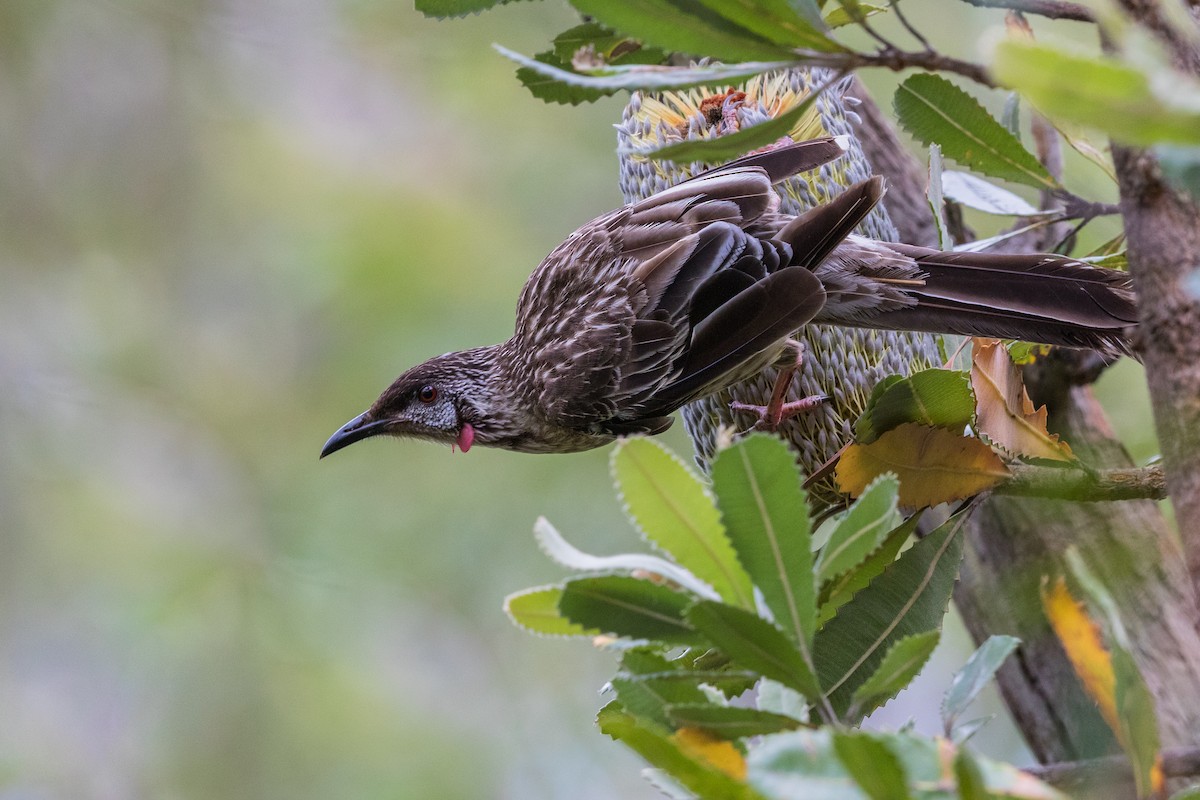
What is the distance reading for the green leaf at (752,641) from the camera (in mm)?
983

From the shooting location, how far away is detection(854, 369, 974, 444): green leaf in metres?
1.44

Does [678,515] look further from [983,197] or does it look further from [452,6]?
[983,197]

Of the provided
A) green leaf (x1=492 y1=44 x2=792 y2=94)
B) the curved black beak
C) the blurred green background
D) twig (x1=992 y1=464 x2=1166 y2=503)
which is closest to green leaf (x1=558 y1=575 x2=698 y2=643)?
green leaf (x1=492 y1=44 x2=792 y2=94)

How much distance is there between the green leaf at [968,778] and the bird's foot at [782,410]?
4.77 feet

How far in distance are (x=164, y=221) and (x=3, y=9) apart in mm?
1728

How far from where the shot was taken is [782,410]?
224 centimetres

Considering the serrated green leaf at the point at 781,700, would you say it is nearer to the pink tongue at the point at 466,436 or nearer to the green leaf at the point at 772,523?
the green leaf at the point at 772,523

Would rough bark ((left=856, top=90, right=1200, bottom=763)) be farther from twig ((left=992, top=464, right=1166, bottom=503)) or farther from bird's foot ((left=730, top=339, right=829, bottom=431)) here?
bird's foot ((left=730, top=339, right=829, bottom=431))

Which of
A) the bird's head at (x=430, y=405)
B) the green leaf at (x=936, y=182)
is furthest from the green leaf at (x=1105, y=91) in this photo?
the bird's head at (x=430, y=405)

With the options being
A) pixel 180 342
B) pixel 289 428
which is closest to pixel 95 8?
pixel 180 342

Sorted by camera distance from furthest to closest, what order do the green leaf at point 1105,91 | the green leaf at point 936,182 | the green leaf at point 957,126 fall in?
the green leaf at point 936,182
the green leaf at point 957,126
the green leaf at point 1105,91

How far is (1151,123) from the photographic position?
0.70 m

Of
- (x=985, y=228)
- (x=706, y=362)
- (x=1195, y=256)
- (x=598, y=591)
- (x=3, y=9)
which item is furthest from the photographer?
(x=3, y=9)

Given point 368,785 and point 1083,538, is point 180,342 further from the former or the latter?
point 1083,538
